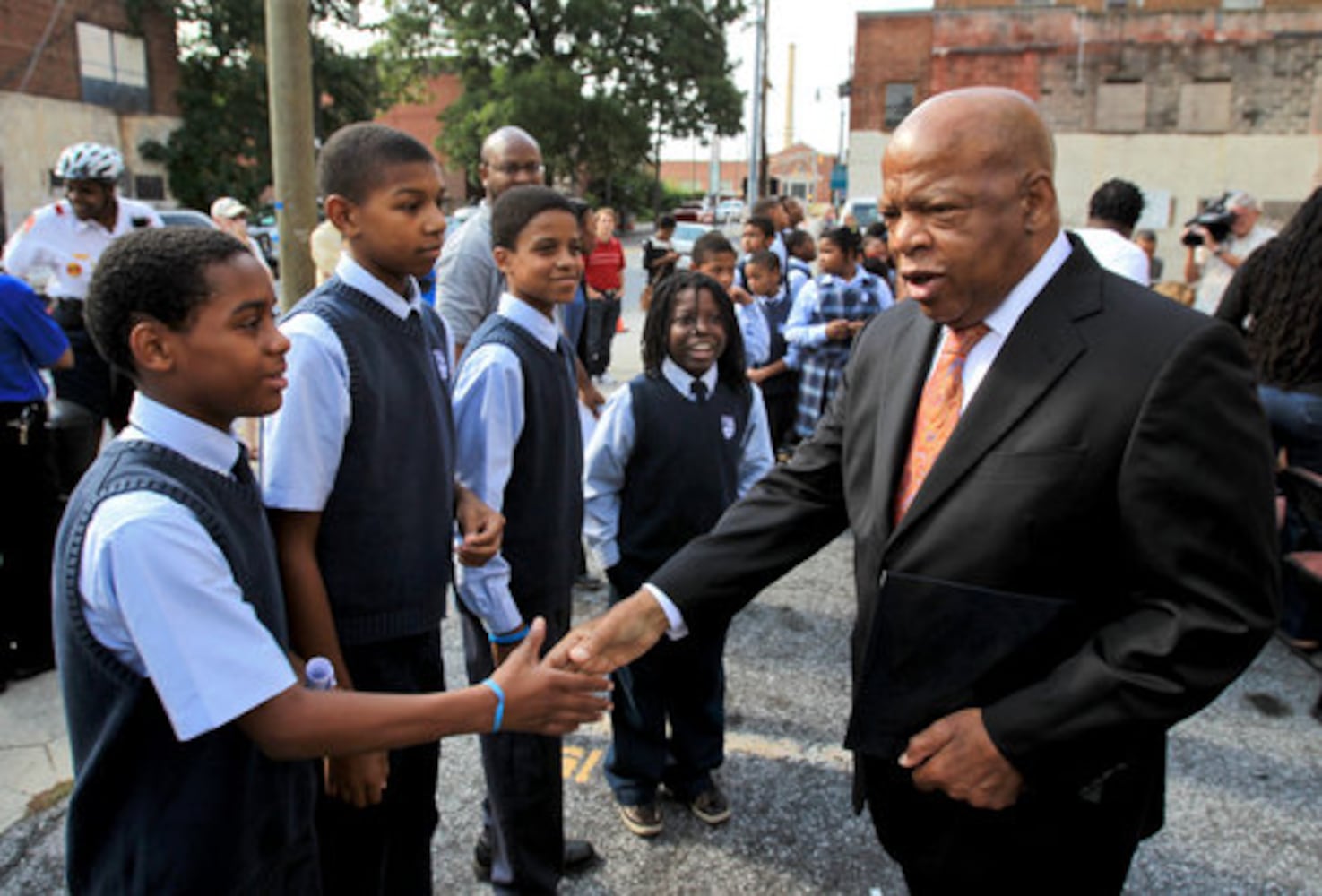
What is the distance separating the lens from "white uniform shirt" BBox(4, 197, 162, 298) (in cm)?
486

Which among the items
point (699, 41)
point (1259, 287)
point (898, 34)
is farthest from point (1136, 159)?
point (1259, 287)

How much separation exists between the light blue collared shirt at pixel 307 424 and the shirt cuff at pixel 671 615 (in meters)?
0.75

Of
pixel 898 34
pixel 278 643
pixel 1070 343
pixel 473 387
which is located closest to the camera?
pixel 1070 343

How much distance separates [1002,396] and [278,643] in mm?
1369

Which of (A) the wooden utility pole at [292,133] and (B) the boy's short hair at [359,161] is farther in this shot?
(A) the wooden utility pole at [292,133]

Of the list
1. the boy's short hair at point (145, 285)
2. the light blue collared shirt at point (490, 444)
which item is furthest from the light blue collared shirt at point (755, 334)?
the boy's short hair at point (145, 285)

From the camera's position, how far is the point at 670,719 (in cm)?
317

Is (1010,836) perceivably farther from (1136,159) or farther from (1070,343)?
(1136,159)

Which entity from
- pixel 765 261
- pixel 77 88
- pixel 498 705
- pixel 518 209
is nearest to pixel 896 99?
pixel 77 88

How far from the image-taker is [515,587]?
2.57 meters

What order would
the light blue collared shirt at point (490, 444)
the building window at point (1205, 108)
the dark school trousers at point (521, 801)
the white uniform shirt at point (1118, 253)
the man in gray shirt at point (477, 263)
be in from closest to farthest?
the light blue collared shirt at point (490, 444) → the dark school trousers at point (521, 801) → the man in gray shirt at point (477, 263) → the white uniform shirt at point (1118, 253) → the building window at point (1205, 108)

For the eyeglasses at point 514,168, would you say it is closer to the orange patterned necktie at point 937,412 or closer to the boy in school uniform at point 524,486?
the boy in school uniform at point 524,486

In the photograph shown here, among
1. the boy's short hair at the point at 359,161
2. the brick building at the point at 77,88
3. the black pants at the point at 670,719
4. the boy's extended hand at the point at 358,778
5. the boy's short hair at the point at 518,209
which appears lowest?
the black pants at the point at 670,719

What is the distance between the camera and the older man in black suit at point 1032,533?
1.41 metres
